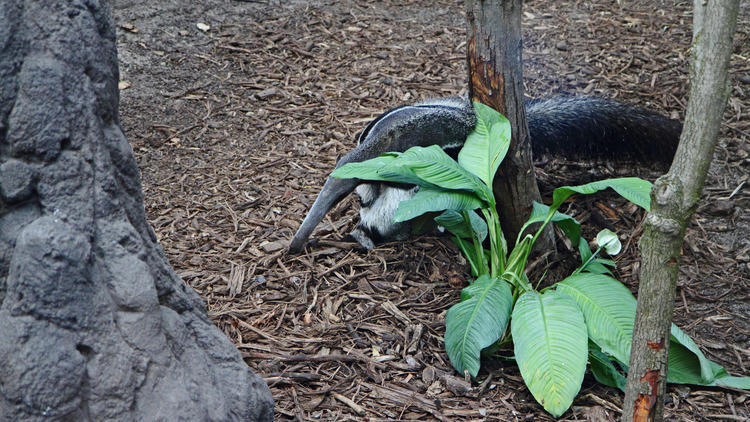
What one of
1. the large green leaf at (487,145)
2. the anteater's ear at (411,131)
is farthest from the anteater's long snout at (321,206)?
the large green leaf at (487,145)

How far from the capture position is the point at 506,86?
366 centimetres

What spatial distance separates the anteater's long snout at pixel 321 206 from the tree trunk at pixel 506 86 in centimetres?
102

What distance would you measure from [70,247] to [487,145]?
2.51 m

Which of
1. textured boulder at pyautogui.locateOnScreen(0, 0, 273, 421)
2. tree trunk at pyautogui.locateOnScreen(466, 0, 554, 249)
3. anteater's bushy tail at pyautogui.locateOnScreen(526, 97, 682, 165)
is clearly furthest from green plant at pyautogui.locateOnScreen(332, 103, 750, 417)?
Result: textured boulder at pyautogui.locateOnScreen(0, 0, 273, 421)

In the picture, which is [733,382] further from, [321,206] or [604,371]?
[321,206]

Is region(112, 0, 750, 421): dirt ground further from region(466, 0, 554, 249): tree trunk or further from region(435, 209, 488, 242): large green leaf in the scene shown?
region(466, 0, 554, 249): tree trunk

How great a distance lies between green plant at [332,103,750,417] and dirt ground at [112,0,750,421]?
15 cm

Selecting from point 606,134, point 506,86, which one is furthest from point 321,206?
point 606,134

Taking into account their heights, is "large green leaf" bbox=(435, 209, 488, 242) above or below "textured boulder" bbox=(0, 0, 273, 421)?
below

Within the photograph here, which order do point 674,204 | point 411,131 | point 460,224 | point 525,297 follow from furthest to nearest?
point 411,131 → point 460,224 → point 525,297 → point 674,204

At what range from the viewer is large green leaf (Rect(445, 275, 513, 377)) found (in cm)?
315

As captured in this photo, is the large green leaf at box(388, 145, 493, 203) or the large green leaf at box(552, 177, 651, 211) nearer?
the large green leaf at box(552, 177, 651, 211)

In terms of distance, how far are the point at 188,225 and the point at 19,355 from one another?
2.74 metres

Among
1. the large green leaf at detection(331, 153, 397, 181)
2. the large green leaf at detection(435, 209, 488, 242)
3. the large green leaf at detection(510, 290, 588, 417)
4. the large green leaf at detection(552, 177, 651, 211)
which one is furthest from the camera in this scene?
the large green leaf at detection(435, 209, 488, 242)
